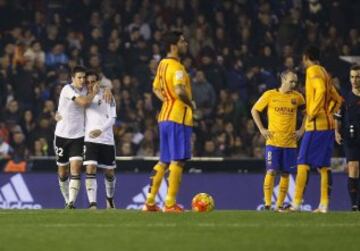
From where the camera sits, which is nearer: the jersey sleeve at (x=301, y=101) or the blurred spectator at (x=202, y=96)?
the jersey sleeve at (x=301, y=101)

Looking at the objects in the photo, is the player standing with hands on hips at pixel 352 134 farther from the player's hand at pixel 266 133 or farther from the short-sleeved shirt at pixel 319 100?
the short-sleeved shirt at pixel 319 100

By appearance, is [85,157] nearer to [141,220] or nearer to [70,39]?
[141,220]

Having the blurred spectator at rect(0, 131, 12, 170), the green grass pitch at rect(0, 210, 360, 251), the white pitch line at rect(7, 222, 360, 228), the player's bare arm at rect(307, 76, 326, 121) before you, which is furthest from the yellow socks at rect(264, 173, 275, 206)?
the blurred spectator at rect(0, 131, 12, 170)

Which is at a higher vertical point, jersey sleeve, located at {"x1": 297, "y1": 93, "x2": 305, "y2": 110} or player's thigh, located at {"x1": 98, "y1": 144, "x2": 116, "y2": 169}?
jersey sleeve, located at {"x1": 297, "y1": 93, "x2": 305, "y2": 110}

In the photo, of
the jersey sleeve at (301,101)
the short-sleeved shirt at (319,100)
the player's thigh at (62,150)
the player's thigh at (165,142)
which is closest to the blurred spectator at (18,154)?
the player's thigh at (62,150)

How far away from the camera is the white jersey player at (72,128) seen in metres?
19.0

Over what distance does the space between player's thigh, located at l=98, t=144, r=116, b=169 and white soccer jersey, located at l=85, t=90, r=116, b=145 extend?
131 millimetres

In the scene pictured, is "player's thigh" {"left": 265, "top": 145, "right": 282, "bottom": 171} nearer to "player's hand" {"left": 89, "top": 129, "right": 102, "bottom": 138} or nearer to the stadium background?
"player's hand" {"left": 89, "top": 129, "right": 102, "bottom": 138}

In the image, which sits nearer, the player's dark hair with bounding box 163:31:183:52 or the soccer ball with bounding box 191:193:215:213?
the player's dark hair with bounding box 163:31:183:52

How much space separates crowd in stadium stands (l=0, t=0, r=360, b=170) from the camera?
1029 inches

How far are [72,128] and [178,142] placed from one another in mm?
3166

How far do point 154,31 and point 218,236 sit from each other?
1618 cm

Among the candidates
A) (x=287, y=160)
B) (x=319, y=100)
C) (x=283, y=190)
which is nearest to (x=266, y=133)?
(x=287, y=160)

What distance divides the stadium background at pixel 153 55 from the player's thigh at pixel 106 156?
4871 millimetres
